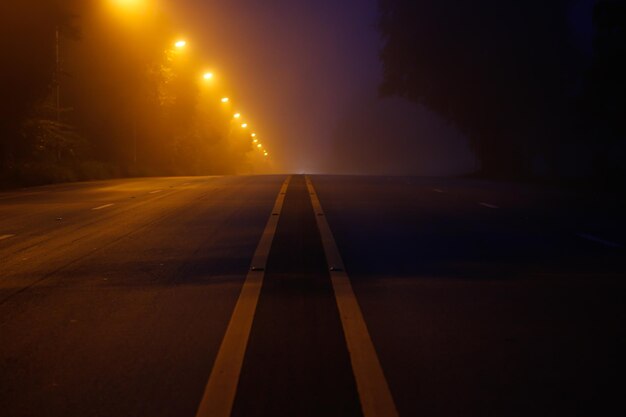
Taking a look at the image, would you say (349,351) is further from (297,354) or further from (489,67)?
(489,67)

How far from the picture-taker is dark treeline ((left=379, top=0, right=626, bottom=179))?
5206 cm

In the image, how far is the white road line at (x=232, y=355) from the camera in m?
5.47

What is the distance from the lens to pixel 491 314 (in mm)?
8258

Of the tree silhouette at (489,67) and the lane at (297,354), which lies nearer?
the lane at (297,354)

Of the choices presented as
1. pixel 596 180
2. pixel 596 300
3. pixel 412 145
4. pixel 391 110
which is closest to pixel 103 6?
pixel 596 180

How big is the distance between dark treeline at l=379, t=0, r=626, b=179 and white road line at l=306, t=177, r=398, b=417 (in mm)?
38147

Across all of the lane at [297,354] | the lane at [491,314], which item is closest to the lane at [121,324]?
the lane at [297,354]

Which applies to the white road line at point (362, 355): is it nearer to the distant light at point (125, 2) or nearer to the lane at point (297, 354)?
the lane at point (297, 354)

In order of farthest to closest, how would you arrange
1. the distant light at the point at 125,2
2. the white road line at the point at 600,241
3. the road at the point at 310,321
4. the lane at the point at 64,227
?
the distant light at the point at 125,2, the white road line at the point at 600,241, the lane at the point at 64,227, the road at the point at 310,321

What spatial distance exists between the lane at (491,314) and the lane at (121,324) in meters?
1.39

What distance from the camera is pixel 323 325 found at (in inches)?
302

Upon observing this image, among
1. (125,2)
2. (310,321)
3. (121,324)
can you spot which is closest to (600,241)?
(310,321)

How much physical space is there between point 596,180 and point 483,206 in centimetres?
1790

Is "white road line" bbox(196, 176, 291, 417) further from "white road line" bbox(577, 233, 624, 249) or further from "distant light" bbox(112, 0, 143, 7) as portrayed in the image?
"distant light" bbox(112, 0, 143, 7)
